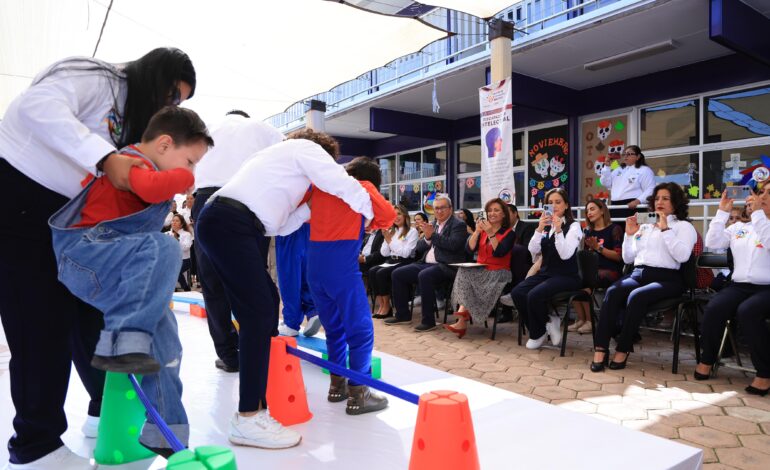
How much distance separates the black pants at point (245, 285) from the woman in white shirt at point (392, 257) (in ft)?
12.9

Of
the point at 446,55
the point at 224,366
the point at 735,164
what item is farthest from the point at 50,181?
the point at 735,164

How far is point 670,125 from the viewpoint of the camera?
7410mm

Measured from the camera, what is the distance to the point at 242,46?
479cm

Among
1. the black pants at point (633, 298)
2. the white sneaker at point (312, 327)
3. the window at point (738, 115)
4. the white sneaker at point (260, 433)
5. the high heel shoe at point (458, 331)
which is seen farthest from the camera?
the window at point (738, 115)

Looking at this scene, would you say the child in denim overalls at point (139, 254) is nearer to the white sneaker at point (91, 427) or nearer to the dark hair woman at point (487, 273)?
the white sneaker at point (91, 427)

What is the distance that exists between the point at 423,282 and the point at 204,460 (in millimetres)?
4057

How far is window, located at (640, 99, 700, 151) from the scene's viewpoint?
7.18m

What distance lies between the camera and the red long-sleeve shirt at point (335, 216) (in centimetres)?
208

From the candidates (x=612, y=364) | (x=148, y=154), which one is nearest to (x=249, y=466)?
(x=148, y=154)

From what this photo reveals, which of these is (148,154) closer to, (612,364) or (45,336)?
(45,336)

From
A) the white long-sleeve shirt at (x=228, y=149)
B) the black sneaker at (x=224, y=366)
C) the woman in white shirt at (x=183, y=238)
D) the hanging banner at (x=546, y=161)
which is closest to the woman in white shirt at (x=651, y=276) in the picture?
the black sneaker at (x=224, y=366)

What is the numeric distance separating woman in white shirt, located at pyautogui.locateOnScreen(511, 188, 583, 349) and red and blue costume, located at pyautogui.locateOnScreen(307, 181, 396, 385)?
2.31 metres

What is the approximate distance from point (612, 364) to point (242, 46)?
170 inches

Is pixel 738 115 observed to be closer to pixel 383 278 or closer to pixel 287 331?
pixel 383 278
